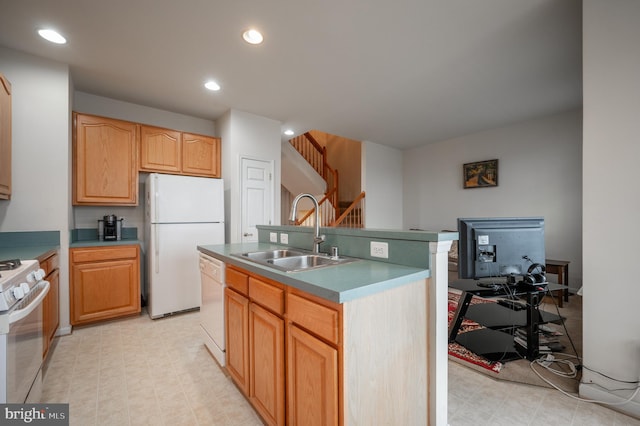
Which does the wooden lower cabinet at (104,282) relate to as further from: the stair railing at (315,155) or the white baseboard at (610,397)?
the stair railing at (315,155)

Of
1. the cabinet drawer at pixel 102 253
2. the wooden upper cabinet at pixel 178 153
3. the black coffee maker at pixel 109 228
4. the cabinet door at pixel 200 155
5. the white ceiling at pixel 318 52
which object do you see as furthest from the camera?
the cabinet door at pixel 200 155

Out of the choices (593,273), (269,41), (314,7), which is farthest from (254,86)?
(593,273)

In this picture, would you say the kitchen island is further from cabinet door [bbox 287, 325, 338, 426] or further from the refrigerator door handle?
the refrigerator door handle

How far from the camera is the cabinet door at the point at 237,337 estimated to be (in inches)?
64.4

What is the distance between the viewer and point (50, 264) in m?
2.22

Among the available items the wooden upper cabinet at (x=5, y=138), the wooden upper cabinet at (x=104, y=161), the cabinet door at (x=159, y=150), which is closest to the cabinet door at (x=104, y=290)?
the wooden upper cabinet at (x=104, y=161)

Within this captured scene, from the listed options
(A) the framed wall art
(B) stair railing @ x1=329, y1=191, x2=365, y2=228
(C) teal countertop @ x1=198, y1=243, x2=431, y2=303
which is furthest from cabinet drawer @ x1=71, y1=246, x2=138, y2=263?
(A) the framed wall art

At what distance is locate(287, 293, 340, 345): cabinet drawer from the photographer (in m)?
1.03

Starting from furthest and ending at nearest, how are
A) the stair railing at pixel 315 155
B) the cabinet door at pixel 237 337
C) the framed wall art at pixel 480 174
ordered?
1. the stair railing at pixel 315 155
2. the framed wall art at pixel 480 174
3. the cabinet door at pixel 237 337

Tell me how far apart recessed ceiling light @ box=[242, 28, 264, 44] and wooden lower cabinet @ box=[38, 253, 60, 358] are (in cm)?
229

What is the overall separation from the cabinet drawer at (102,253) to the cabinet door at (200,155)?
1.15m

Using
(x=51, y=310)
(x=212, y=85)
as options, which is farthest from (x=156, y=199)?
(x=212, y=85)

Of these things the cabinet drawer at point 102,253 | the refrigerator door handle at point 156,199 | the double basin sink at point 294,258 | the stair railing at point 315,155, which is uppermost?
the stair railing at point 315,155

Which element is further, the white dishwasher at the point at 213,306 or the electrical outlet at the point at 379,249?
the white dishwasher at the point at 213,306
